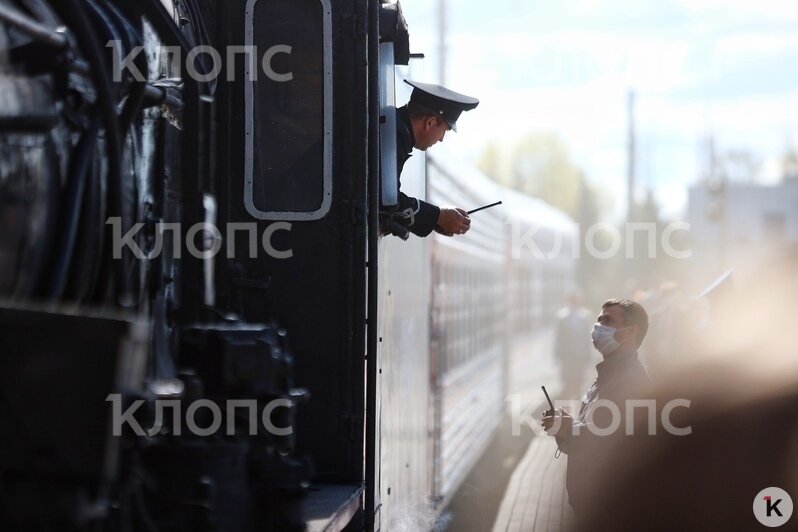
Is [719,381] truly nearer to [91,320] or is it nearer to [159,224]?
[159,224]

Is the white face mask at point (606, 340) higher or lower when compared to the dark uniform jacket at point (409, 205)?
lower

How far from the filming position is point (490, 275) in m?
14.5

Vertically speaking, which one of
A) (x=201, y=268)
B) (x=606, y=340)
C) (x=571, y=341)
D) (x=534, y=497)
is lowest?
(x=534, y=497)

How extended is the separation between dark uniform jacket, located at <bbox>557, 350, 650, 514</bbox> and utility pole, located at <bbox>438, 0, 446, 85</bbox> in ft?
64.8

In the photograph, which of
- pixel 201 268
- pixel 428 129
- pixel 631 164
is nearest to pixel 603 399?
pixel 428 129

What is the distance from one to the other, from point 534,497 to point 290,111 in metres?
7.04

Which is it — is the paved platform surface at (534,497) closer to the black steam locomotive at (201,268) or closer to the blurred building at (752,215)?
the black steam locomotive at (201,268)

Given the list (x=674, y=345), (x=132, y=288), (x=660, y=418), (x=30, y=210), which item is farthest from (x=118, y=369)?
(x=674, y=345)

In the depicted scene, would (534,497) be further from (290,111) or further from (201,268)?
(201,268)

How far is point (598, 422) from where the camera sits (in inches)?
218

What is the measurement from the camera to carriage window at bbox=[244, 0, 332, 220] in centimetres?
480

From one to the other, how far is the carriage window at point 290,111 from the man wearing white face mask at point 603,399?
146 cm

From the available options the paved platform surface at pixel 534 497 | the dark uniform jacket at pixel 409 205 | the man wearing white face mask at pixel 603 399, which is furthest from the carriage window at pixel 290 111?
the paved platform surface at pixel 534 497

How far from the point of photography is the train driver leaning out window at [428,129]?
17.5ft
